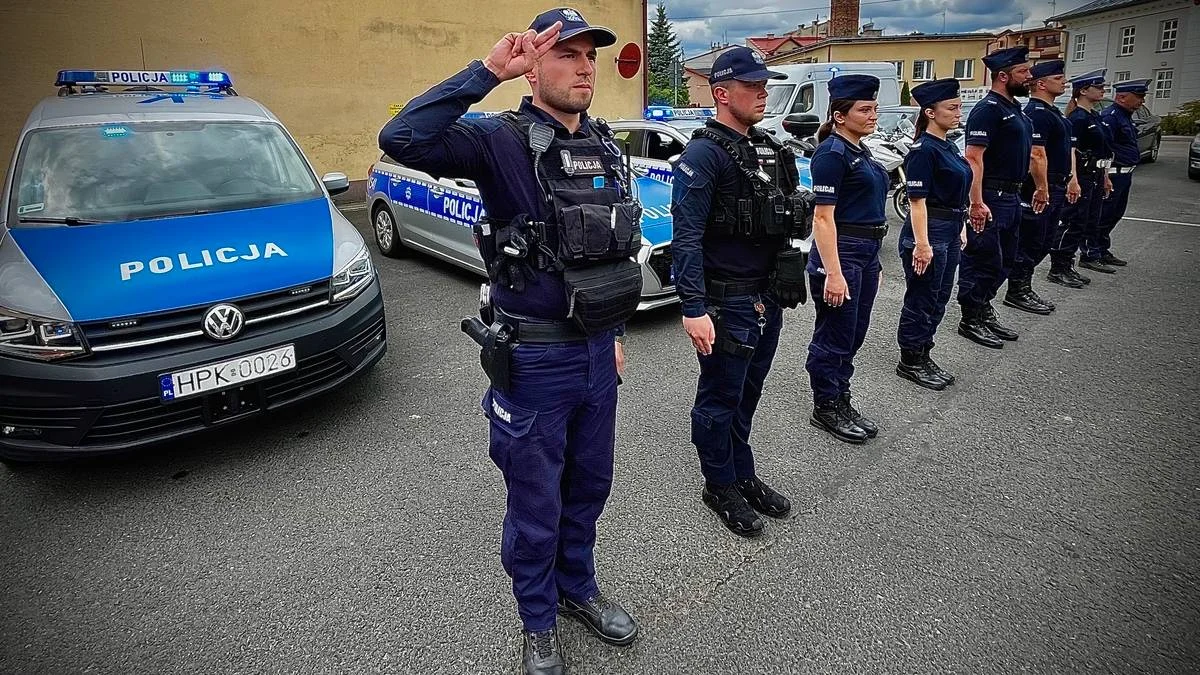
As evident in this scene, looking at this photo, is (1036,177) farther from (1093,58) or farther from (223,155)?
(1093,58)

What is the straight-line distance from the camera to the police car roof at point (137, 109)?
166 inches

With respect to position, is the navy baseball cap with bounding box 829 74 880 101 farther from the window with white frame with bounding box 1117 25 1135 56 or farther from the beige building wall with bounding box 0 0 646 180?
the window with white frame with bounding box 1117 25 1135 56

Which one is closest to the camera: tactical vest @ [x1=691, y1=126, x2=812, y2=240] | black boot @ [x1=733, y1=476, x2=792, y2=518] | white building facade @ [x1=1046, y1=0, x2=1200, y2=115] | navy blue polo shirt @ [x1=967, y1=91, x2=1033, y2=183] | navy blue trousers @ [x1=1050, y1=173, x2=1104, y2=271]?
tactical vest @ [x1=691, y1=126, x2=812, y2=240]

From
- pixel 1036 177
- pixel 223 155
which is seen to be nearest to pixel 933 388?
pixel 1036 177

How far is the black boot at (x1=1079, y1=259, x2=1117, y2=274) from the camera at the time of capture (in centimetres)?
738

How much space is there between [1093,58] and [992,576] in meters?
52.0

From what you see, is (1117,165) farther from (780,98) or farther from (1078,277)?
(780,98)

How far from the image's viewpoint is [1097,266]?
754cm

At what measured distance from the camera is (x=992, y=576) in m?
2.58

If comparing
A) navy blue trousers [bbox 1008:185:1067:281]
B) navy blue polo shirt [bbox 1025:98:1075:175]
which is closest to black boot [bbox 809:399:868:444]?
navy blue trousers [bbox 1008:185:1067:281]

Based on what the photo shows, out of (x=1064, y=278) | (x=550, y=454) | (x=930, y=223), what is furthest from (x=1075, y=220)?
(x=550, y=454)

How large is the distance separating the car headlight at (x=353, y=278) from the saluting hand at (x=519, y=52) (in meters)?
2.18

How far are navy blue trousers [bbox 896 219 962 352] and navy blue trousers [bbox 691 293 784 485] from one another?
198 centimetres

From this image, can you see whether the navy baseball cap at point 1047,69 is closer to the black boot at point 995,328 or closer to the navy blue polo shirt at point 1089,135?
the navy blue polo shirt at point 1089,135
